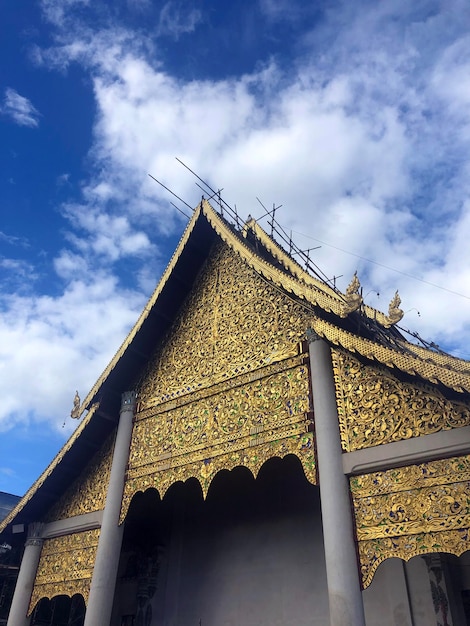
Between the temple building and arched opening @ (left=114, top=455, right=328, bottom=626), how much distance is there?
0.02m

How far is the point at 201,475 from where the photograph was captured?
19.7 feet

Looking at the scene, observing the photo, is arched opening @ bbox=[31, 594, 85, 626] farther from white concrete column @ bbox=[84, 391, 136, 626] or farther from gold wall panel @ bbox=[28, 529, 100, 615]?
white concrete column @ bbox=[84, 391, 136, 626]

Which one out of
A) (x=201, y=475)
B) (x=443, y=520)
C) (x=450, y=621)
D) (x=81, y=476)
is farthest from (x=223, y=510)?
(x=443, y=520)

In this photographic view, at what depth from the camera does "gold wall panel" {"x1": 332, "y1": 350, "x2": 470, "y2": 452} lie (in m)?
4.54

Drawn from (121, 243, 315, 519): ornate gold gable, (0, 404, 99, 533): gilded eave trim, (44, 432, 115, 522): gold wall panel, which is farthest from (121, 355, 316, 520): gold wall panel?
(0, 404, 99, 533): gilded eave trim

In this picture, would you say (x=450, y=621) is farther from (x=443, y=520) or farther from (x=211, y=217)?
(x=211, y=217)

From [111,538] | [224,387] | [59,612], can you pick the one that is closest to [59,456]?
[111,538]

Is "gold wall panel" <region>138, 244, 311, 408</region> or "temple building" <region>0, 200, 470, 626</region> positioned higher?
"gold wall panel" <region>138, 244, 311, 408</region>

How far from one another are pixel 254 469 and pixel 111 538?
2126mm

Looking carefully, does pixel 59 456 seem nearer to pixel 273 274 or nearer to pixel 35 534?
pixel 35 534

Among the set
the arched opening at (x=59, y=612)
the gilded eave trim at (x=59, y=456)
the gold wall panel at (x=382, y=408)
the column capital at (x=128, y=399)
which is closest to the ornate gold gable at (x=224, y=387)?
the column capital at (x=128, y=399)

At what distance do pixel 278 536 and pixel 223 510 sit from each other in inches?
43.9

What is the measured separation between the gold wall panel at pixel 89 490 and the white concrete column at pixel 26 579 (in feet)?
0.83

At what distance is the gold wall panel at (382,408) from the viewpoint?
4539mm
